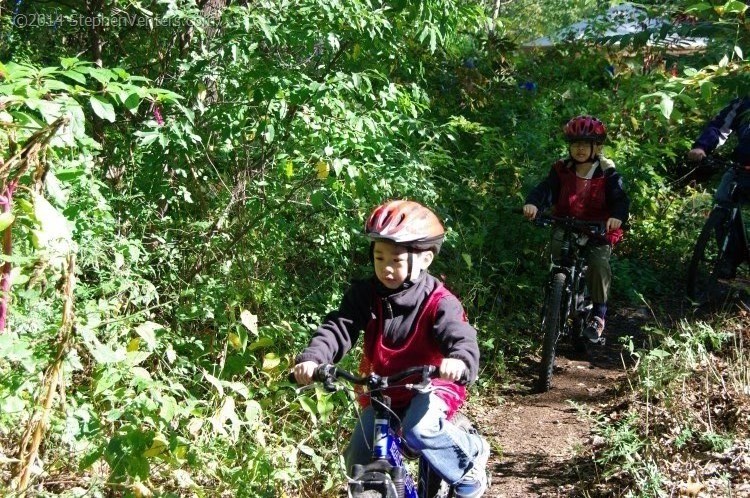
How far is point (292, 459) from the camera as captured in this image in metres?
4.27

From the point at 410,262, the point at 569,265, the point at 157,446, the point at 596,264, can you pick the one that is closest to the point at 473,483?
the point at 410,262

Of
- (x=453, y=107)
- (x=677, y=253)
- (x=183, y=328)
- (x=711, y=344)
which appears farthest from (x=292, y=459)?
(x=677, y=253)

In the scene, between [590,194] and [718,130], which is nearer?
[590,194]

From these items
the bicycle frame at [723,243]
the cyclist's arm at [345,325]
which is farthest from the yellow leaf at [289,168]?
the bicycle frame at [723,243]

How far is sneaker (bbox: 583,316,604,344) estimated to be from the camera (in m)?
7.16

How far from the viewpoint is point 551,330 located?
6.57 meters

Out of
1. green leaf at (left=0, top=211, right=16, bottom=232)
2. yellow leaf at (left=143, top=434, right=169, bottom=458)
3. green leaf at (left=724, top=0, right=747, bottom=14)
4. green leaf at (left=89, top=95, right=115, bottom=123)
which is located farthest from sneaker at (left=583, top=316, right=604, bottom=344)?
green leaf at (left=0, top=211, right=16, bottom=232)

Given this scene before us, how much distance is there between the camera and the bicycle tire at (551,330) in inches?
258

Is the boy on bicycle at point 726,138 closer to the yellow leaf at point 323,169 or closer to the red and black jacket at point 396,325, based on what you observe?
the yellow leaf at point 323,169

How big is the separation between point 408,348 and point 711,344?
12.0 ft

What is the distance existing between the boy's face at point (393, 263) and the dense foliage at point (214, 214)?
72 cm

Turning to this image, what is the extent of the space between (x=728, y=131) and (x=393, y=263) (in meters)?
4.96

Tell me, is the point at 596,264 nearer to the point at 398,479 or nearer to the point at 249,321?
the point at 249,321

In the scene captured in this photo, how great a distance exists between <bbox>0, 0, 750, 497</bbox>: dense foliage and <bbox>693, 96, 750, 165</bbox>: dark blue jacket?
169 cm
